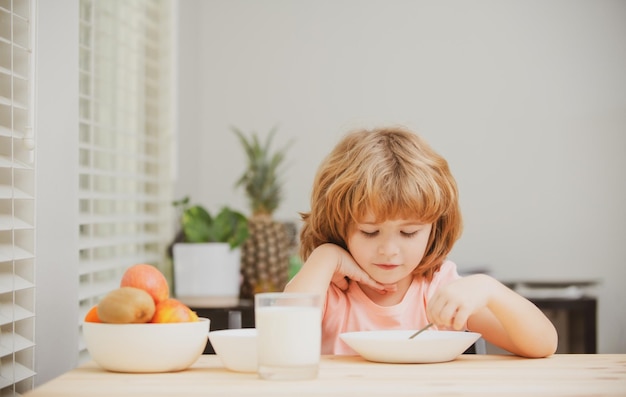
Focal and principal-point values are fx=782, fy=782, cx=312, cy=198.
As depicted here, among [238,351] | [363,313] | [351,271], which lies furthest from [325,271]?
[238,351]

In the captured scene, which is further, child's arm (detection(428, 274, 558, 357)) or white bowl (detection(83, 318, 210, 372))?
child's arm (detection(428, 274, 558, 357))

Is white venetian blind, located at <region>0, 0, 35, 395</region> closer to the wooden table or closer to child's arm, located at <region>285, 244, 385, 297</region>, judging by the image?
the wooden table

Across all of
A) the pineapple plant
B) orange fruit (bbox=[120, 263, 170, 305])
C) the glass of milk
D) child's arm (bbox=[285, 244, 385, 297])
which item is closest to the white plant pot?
the pineapple plant

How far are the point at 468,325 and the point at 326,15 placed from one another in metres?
2.51

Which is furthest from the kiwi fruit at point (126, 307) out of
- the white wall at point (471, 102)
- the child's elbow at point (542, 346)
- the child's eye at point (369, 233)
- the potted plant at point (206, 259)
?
the white wall at point (471, 102)

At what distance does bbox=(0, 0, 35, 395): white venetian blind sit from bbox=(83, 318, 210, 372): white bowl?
16.7 inches

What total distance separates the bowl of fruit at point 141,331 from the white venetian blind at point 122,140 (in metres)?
0.93

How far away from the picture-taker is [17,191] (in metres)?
1.60

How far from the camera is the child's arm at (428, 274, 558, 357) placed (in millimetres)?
1318

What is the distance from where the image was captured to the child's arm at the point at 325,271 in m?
1.64

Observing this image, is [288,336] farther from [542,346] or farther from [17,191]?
[17,191]

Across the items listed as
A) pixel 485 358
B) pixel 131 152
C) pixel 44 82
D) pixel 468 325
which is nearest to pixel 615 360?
pixel 485 358

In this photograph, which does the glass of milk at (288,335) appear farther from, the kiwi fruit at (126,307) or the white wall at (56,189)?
the white wall at (56,189)

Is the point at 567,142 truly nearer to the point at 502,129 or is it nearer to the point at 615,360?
the point at 502,129
